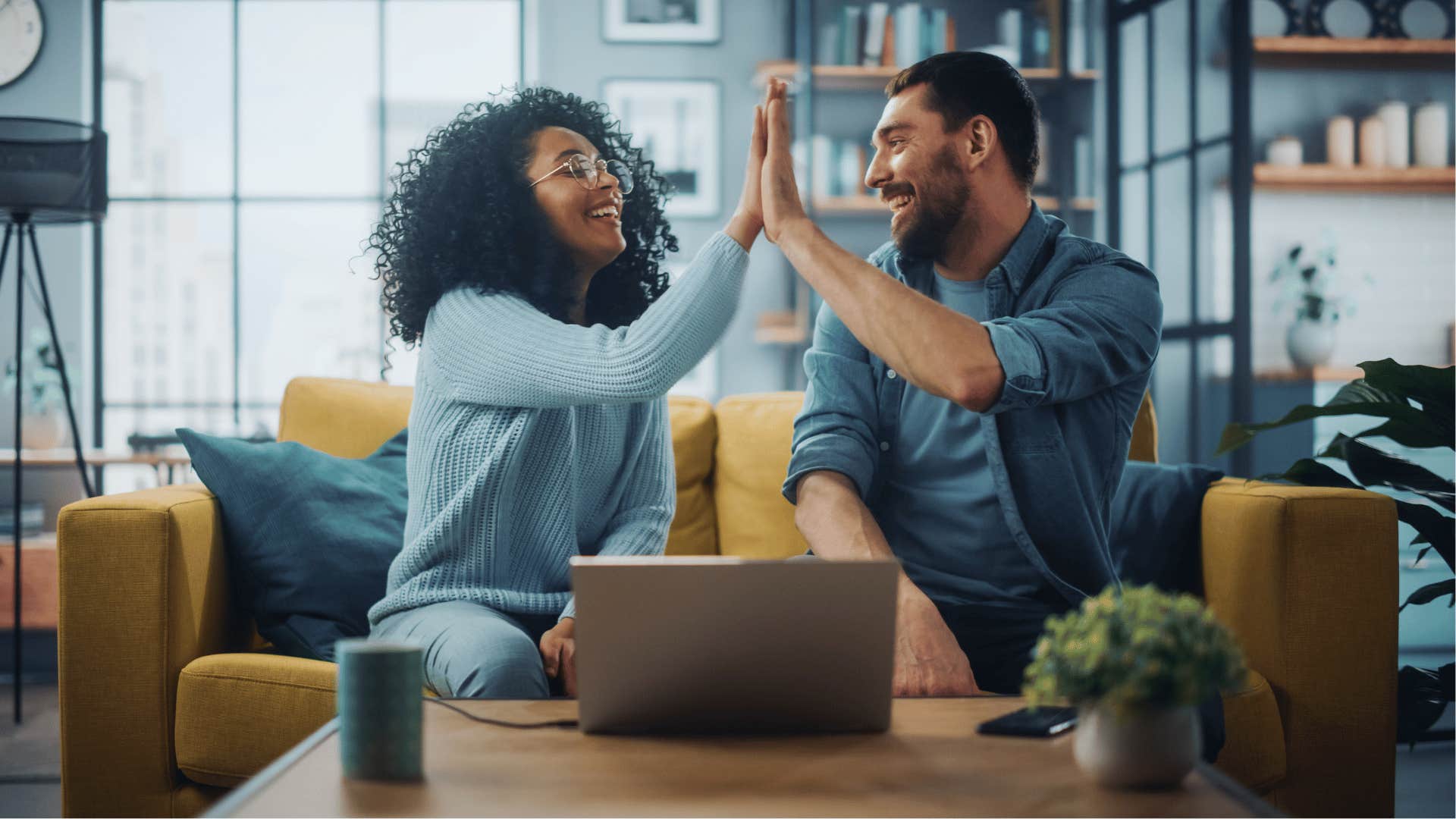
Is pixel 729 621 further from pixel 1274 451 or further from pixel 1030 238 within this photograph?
pixel 1274 451

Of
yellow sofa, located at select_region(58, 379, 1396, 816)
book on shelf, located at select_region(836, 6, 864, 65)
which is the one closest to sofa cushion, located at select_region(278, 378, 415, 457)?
yellow sofa, located at select_region(58, 379, 1396, 816)

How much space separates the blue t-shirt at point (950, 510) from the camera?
166cm

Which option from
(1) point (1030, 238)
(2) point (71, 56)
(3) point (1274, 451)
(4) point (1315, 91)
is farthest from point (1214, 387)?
(2) point (71, 56)

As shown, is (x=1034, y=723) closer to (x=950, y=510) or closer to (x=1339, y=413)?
(x=950, y=510)

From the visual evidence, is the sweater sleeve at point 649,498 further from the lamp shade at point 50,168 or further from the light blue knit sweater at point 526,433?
the lamp shade at point 50,168

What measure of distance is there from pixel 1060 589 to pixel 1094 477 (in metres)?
0.17

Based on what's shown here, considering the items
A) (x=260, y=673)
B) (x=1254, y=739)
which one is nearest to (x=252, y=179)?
(x=260, y=673)

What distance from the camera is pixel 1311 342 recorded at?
427cm

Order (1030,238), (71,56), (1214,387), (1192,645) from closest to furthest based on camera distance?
1. (1192,645)
2. (1030,238)
3. (1214,387)
4. (71,56)

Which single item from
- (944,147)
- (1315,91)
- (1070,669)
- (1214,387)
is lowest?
(1070,669)

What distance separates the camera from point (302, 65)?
4895 millimetres

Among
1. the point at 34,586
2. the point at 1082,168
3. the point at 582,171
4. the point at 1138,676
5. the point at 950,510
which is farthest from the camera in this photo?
the point at 1082,168

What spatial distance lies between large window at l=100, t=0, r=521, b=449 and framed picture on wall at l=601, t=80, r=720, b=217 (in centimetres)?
55

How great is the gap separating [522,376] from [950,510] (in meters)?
0.64
